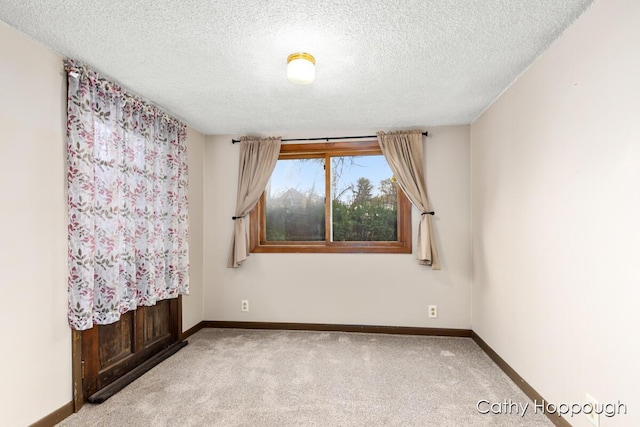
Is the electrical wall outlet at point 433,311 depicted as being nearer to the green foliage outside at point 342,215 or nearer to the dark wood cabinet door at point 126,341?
the green foliage outside at point 342,215

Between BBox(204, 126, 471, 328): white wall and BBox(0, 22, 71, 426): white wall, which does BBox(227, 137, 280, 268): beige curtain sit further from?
BBox(0, 22, 71, 426): white wall

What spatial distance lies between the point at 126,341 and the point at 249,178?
2.06 metres

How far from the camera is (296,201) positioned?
12.8ft

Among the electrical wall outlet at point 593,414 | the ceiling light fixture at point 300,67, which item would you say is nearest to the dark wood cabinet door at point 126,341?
the ceiling light fixture at point 300,67

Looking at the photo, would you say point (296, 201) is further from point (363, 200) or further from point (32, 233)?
point (32, 233)

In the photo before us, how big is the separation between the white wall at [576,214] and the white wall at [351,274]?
0.81 meters

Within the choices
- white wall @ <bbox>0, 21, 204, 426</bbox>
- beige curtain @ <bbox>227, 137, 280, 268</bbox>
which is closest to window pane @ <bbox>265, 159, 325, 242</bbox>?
beige curtain @ <bbox>227, 137, 280, 268</bbox>

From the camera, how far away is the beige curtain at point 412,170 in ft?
11.4


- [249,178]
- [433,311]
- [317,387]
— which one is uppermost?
[249,178]

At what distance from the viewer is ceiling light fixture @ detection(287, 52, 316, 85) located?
1.95m

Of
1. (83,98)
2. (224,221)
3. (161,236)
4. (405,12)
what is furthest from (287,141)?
(405,12)

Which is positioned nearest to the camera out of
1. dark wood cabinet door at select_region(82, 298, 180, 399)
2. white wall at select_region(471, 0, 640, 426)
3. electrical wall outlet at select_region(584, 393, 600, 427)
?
white wall at select_region(471, 0, 640, 426)

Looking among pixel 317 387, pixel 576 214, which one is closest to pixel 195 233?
pixel 317 387

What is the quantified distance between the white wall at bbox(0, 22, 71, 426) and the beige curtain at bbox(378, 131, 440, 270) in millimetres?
2939
